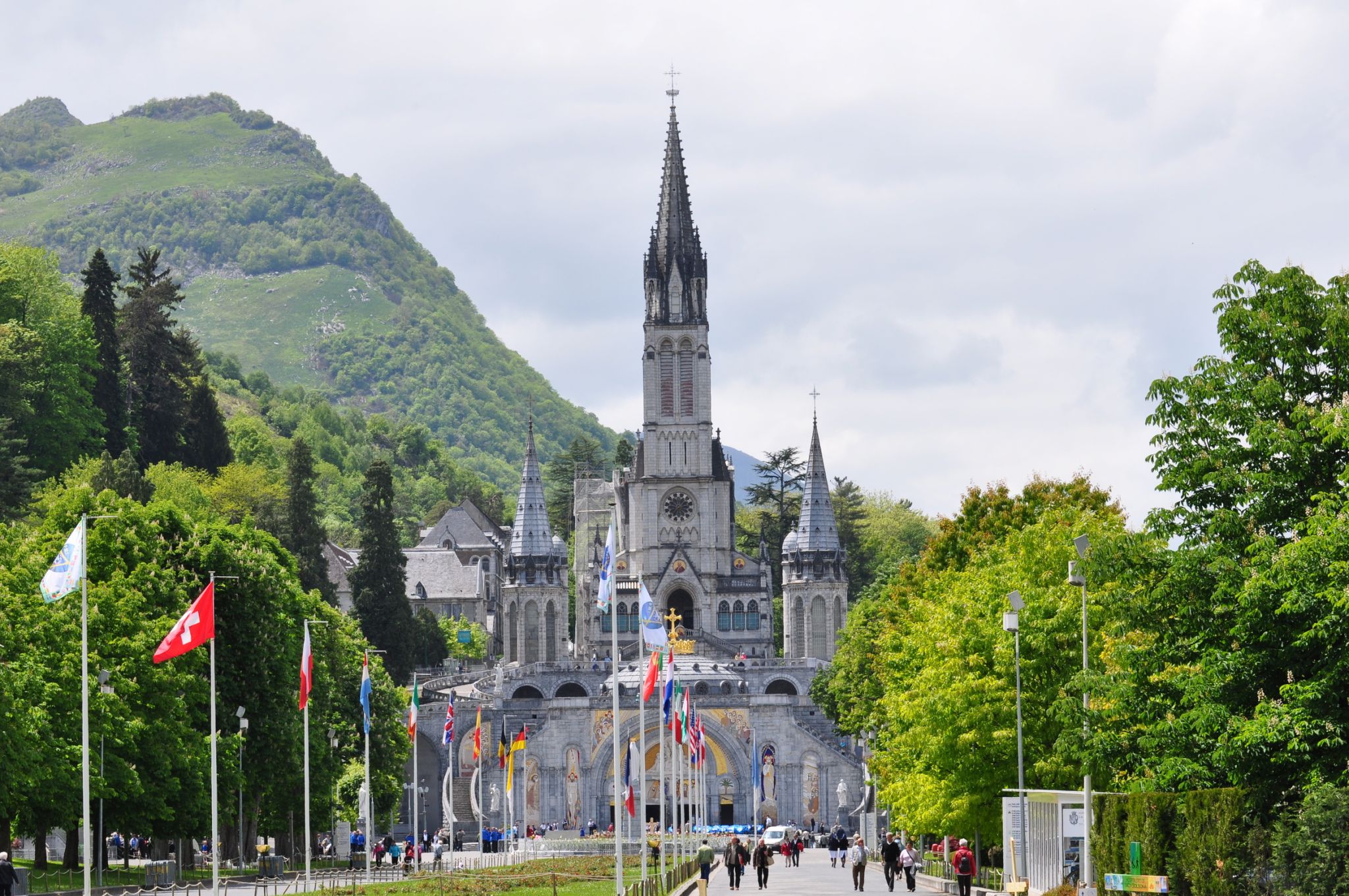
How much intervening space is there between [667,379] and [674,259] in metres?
9.00

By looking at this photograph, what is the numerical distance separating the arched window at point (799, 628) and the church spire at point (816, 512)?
13.6 feet

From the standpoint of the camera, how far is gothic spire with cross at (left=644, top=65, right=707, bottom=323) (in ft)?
505

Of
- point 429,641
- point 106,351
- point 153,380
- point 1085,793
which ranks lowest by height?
point 1085,793

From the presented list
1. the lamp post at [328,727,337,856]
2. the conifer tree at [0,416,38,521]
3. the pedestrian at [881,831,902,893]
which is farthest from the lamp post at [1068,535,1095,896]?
the conifer tree at [0,416,38,521]

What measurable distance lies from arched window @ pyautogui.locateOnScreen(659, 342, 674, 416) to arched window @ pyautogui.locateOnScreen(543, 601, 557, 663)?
1701 cm

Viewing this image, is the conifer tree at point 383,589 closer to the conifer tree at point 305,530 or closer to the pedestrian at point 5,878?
the conifer tree at point 305,530

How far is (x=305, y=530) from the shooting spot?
115188mm

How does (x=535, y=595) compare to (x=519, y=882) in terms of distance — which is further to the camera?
(x=535, y=595)

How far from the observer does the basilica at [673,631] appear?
12612 cm

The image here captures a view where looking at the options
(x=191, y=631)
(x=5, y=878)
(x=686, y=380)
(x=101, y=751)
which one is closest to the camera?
(x=5, y=878)

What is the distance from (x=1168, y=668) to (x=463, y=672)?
11129cm

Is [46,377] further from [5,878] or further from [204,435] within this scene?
[5,878]

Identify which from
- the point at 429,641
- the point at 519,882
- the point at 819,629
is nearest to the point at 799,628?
the point at 819,629

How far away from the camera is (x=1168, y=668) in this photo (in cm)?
3944
